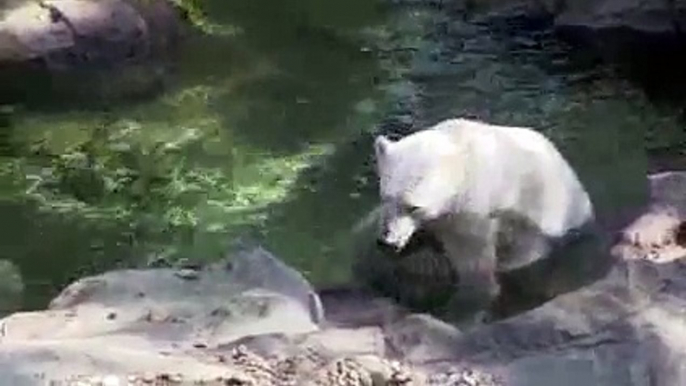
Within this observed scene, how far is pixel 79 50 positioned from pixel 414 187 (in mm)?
3674

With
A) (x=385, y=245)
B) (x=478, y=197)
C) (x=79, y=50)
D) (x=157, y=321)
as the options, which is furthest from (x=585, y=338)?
(x=79, y=50)

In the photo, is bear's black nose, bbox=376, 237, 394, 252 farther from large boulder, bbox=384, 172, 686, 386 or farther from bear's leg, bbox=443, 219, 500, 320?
large boulder, bbox=384, 172, 686, 386

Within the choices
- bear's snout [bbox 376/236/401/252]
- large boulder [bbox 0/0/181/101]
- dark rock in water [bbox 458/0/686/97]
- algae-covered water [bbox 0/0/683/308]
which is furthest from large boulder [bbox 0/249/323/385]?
dark rock in water [bbox 458/0/686/97]

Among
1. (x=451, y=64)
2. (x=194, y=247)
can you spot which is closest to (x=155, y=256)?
(x=194, y=247)

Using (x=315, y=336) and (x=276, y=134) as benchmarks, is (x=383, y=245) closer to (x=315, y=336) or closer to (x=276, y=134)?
(x=315, y=336)

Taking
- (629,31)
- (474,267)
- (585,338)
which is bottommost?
(585,338)

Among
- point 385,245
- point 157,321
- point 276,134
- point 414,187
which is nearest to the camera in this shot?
point 157,321

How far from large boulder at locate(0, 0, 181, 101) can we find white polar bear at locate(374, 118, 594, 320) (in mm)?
3143

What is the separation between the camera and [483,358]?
3256 millimetres

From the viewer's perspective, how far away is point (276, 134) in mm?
6125

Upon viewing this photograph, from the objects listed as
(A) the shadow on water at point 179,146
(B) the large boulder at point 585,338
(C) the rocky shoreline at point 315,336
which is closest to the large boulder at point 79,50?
(A) the shadow on water at point 179,146

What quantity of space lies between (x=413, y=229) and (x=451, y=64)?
3325 mm

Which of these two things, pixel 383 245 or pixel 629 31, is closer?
pixel 383 245

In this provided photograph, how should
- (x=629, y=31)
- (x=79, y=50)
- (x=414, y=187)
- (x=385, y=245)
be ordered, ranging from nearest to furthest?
(x=414, y=187), (x=385, y=245), (x=79, y=50), (x=629, y=31)
